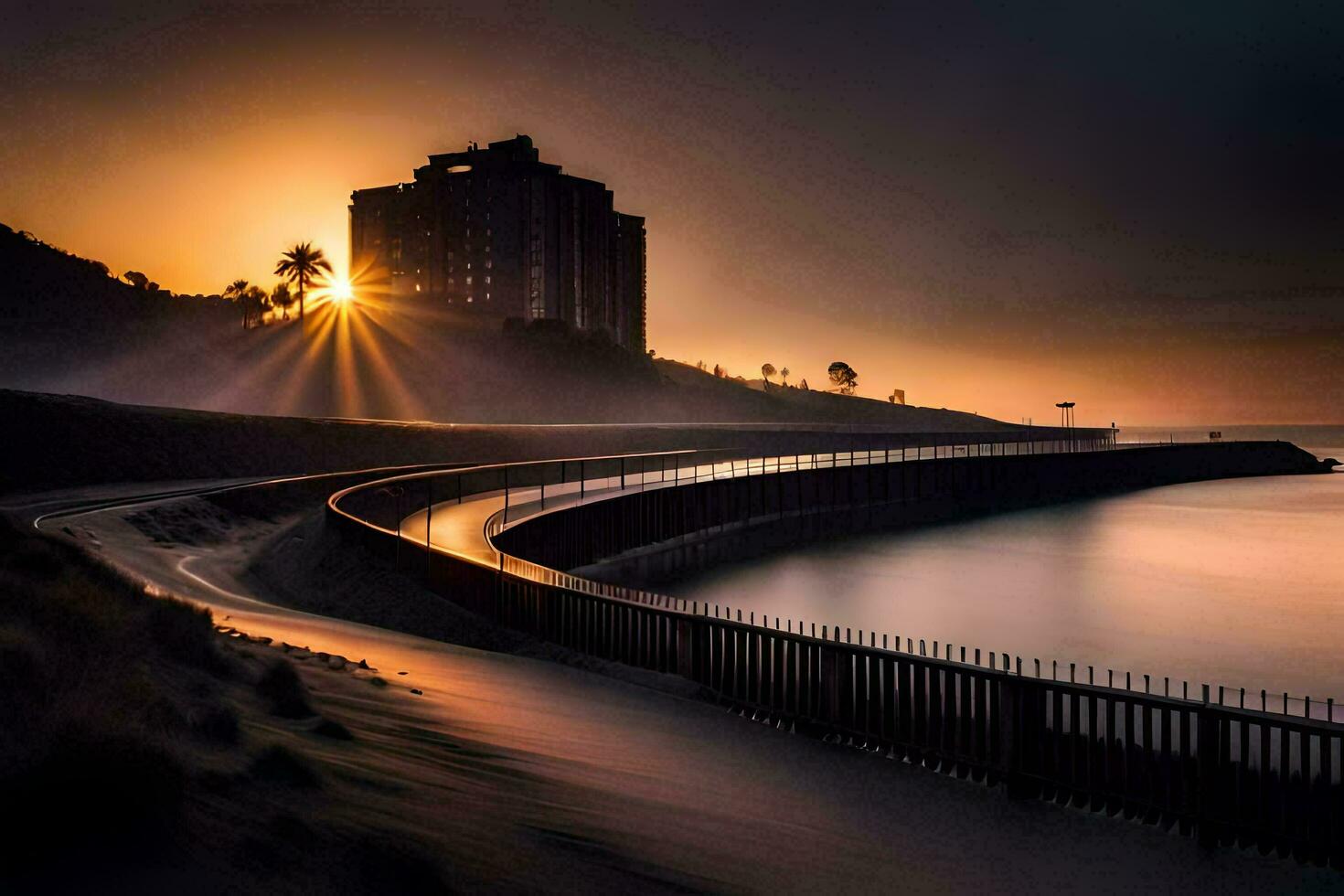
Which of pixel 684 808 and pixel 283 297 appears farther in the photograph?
pixel 283 297

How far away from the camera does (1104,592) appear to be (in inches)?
1965

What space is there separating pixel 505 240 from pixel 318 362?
1810 inches

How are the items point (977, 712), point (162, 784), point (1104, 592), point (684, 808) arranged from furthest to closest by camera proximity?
1. point (1104, 592)
2. point (977, 712)
3. point (684, 808)
4. point (162, 784)

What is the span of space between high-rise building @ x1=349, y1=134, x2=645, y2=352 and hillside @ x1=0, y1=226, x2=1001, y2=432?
10.2 meters

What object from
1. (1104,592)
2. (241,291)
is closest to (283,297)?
(241,291)

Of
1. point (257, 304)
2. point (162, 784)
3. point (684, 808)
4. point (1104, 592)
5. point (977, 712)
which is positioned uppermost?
point (257, 304)

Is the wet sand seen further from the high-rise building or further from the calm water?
the high-rise building

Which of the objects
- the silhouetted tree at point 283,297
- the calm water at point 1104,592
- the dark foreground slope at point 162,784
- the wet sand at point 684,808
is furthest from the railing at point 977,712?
the silhouetted tree at point 283,297

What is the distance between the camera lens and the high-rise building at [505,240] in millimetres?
174000

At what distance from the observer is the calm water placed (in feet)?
116

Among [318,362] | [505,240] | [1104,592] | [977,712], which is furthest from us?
[505,240]

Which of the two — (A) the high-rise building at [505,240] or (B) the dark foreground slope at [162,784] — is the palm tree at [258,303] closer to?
(A) the high-rise building at [505,240]

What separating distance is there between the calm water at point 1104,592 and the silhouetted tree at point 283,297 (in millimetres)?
127388

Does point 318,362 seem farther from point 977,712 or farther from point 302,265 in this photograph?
point 977,712
